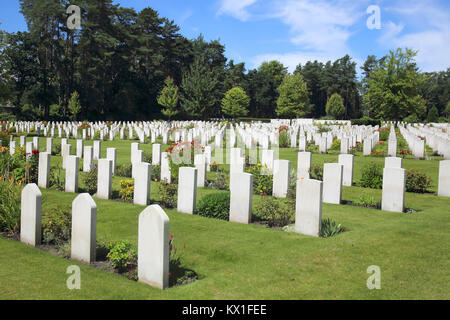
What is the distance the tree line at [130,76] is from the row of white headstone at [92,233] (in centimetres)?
3253

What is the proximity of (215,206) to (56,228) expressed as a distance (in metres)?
3.13

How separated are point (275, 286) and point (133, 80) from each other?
63.3 metres

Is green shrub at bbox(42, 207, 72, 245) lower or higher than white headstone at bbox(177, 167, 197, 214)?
lower

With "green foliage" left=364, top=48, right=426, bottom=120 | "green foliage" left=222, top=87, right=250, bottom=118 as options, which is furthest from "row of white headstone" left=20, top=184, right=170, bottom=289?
"green foliage" left=222, top=87, right=250, bottom=118

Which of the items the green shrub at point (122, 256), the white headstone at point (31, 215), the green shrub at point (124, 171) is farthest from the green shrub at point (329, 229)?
the green shrub at point (124, 171)

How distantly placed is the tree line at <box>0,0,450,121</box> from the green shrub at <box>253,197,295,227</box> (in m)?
33.3

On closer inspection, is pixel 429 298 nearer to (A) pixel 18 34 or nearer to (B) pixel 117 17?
A: (A) pixel 18 34

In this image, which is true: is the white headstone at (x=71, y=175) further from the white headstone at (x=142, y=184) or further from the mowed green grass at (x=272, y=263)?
the mowed green grass at (x=272, y=263)

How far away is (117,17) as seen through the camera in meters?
60.2

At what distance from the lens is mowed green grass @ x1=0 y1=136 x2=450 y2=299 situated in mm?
4562

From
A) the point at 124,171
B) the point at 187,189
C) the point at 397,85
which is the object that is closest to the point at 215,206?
the point at 187,189

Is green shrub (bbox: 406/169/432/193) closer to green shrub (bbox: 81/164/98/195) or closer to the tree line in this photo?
green shrub (bbox: 81/164/98/195)

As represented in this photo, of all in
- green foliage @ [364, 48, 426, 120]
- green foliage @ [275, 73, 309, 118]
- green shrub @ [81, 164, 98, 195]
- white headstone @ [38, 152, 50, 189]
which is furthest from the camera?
green foliage @ [275, 73, 309, 118]

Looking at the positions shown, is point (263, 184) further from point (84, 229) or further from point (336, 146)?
point (336, 146)
